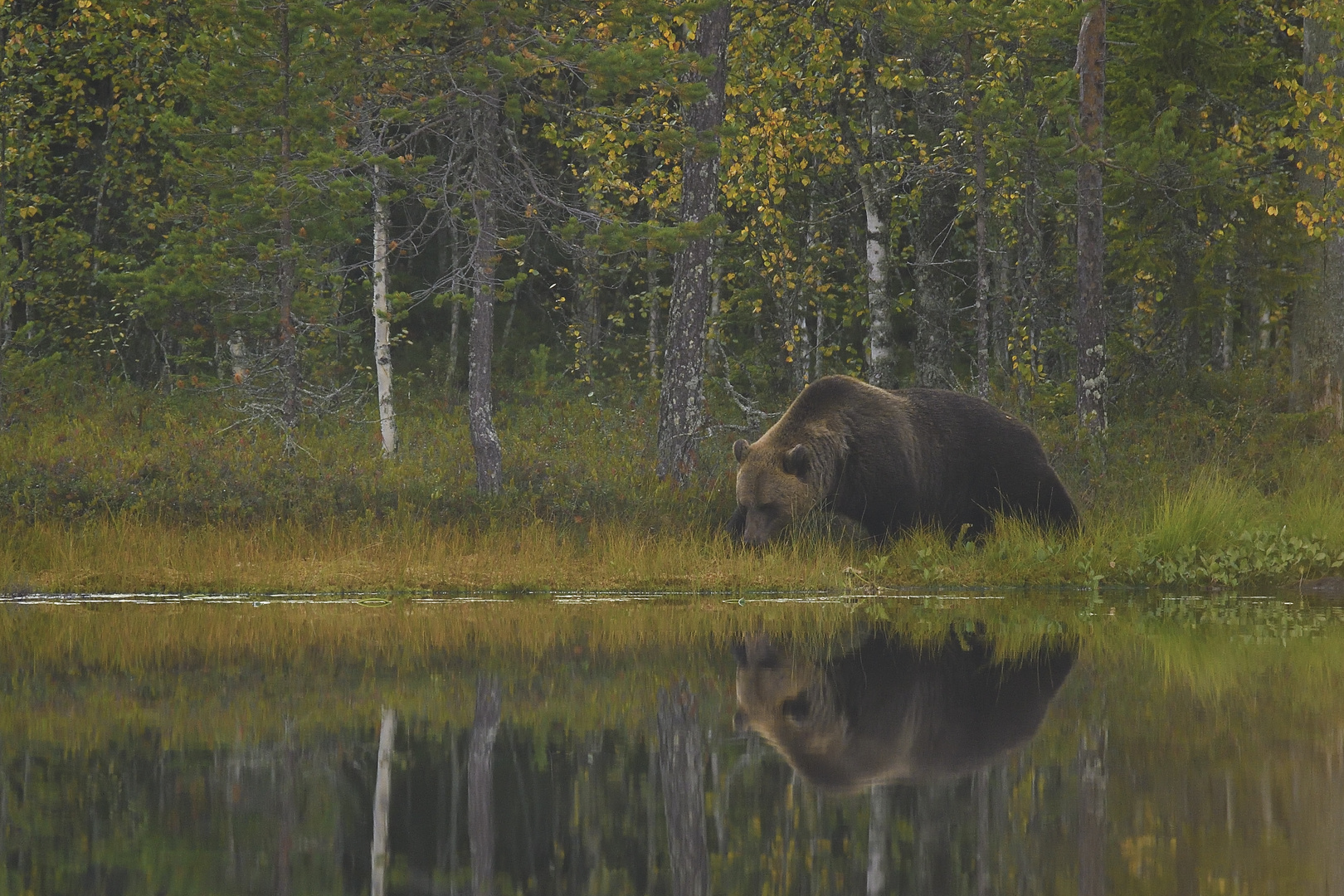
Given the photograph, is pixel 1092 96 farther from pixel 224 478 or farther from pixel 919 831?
pixel 919 831

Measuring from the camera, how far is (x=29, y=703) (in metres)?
7.24

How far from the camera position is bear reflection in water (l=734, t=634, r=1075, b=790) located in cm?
596

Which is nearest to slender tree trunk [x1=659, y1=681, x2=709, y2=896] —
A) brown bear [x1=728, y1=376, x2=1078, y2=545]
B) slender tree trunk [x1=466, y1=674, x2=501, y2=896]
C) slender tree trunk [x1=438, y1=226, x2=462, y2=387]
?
slender tree trunk [x1=466, y1=674, x2=501, y2=896]

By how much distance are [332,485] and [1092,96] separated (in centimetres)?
876

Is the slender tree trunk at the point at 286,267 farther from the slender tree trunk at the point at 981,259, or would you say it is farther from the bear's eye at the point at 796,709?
the bear's eye at the point at 796,709

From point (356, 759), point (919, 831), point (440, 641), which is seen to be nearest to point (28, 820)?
point (356, 759)

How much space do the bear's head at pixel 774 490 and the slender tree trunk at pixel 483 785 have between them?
5.31 meters

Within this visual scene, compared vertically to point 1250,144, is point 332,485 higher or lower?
lower

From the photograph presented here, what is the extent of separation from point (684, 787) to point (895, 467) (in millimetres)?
7759

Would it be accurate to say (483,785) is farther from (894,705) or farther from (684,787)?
(894,705)

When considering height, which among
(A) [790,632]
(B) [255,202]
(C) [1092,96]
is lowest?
(A) [790,632]

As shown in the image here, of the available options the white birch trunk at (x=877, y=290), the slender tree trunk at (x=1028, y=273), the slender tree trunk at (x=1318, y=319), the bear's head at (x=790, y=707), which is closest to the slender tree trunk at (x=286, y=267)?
the white birch trunk at (x=877, y=290)

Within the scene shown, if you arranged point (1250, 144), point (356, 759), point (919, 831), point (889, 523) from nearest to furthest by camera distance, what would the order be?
point (919, 831) → point (356, 759) → point (889, 523) → point (1250, 144)

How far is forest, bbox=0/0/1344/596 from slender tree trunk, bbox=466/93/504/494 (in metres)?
0.03
